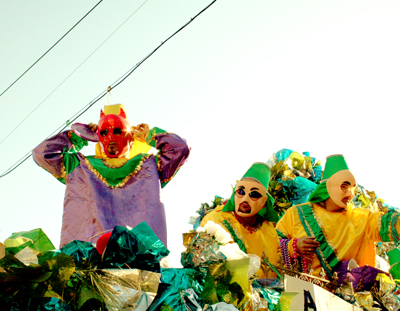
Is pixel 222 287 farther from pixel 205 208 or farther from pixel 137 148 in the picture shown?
pixel 205 208

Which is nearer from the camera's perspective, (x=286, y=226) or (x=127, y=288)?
(x=127, y=288)

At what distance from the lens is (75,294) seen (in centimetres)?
197

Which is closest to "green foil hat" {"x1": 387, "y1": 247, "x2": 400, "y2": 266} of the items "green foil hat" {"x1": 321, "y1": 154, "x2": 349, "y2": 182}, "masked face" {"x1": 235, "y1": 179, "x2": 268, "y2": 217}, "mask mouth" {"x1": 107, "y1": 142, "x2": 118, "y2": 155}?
"green foil hat" {"x1": 321, "y1": 154, "x2": 349, "y2": 182}

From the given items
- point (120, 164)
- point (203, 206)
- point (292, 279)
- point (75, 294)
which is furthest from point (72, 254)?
point (203, 206)

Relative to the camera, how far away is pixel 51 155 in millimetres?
4059

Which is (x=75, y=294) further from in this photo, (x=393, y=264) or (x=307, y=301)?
(x=393, y=264)

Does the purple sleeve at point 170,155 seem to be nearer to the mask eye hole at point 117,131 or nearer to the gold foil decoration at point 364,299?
the mask eye hole at point 117,131

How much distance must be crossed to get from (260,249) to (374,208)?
1858mm

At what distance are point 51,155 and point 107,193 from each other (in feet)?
1.92

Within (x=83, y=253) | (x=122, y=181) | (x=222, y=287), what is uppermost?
(x=122, y=181)

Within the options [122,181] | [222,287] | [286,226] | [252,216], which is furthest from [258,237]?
[222,287]

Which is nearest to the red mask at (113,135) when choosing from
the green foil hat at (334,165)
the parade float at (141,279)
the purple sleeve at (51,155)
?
the purple sleeve at (51,155)

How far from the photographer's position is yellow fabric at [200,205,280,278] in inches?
Result: 162

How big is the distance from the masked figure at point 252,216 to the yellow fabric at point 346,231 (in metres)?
0.14
